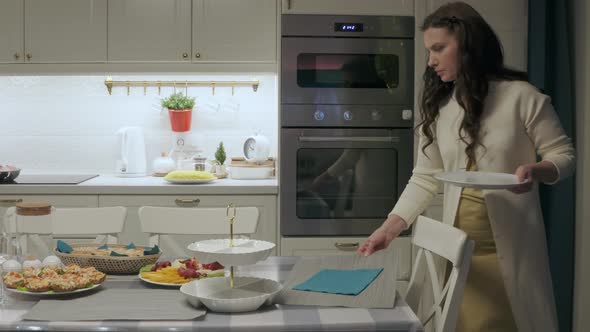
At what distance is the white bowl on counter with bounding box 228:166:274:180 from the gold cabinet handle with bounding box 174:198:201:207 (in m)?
0.32

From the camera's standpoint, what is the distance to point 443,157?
2.36m

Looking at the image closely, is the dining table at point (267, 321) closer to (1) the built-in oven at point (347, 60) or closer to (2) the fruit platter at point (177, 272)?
(2) the fruit platter at point (177, 272)

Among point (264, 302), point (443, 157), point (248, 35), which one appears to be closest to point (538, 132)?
point (443, 157)

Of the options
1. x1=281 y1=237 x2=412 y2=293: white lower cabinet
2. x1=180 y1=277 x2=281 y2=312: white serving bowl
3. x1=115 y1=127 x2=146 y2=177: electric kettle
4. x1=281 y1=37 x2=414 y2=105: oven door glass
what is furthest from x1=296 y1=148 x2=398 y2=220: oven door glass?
x1=180 y1=277 x2=281 y2=312: white serving bowl

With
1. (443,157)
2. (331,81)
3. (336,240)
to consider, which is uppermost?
(331,81)

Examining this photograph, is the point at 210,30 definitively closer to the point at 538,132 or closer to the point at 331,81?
the point at 331,81

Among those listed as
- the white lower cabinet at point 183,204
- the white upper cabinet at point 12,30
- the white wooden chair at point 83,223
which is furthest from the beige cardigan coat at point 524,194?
the white upper cabinet at point 12,30

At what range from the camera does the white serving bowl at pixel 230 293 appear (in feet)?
5.63

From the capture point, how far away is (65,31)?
3795 mm

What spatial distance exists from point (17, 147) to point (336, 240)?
6.35 feet

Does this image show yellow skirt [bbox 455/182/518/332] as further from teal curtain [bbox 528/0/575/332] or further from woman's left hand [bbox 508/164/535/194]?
teal curtain [bbox 528/0/575/332]

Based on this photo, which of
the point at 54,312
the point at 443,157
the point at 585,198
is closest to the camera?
the point at 54,312

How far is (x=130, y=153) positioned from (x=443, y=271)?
85.6 inches

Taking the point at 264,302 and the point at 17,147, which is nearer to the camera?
the point at 264,302
